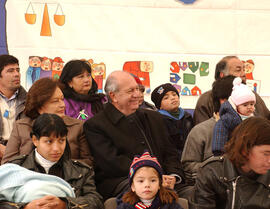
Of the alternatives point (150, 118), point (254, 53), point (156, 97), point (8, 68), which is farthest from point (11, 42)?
point (254, 53)

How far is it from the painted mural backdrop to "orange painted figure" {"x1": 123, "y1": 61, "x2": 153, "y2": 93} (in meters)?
0.01

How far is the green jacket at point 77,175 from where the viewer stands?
10.3 feet

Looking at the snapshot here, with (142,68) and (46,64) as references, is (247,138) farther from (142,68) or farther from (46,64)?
(46,64)

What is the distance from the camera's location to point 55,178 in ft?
9.92

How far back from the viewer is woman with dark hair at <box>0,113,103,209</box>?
9.72 ft

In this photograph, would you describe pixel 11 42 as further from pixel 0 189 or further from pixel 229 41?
pixel 0 189

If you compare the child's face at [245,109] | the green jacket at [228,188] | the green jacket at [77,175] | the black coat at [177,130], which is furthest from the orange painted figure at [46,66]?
the green jacket at [228,188]

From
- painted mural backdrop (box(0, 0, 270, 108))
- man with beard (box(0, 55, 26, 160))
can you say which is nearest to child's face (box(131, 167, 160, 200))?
man with beard (box(0, 55, 26, 160))

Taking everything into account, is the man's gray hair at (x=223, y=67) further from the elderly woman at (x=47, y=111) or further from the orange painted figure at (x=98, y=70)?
the elderly woman at (x=47, y=111)

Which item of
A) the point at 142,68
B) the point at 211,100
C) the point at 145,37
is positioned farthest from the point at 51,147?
the point at 145,37

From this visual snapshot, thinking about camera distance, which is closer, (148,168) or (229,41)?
(148,168)

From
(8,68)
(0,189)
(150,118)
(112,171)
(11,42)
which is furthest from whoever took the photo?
(11,42)

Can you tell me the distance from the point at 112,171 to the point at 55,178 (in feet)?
2.10

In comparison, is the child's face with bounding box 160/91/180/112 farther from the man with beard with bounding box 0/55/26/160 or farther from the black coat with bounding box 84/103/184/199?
the man with beard with bounding box 0/55/26/160
